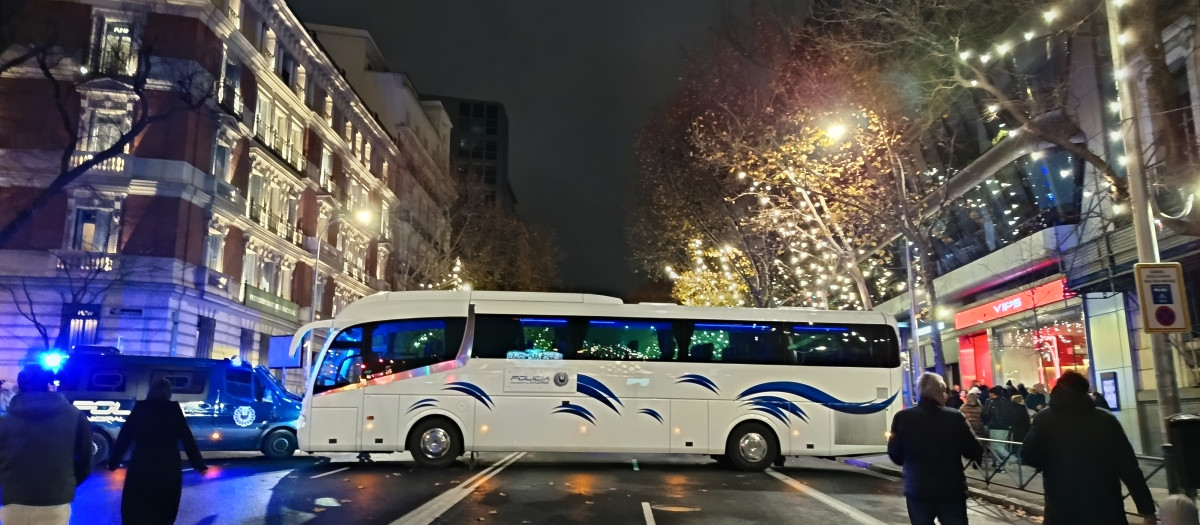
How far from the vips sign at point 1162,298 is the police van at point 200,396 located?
620 inches

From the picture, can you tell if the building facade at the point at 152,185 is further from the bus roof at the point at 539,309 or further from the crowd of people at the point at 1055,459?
the crowd of people at the point at 1055,459

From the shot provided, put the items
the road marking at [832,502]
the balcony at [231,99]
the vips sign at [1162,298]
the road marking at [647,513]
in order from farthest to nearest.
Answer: the balcony at [231,99] → the road marking at [832,502] → the road marking at [647,513] → the vips sign at [1162,298]

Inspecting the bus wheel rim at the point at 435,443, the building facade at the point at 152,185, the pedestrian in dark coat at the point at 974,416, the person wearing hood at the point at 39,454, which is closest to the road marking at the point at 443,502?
the bus wheel rim at the point at 435,443

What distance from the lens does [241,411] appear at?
17.5 m

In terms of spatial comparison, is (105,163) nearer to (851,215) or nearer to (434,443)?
(434,443)

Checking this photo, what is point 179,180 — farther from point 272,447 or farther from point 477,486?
point 477,486

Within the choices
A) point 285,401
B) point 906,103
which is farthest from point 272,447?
point 906,103

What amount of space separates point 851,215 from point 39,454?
75.4 feet

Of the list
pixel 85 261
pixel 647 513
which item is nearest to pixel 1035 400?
pixel 647 513

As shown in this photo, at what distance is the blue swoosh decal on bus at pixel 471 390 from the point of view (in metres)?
15.4

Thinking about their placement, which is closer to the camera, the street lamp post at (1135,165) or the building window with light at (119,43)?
the street lamp post at (1135,165)

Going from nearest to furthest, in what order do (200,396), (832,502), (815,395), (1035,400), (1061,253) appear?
1. (832,502)
2. (815,395)
3. (1035,400)
4. (200,396)
5. (1061,253)

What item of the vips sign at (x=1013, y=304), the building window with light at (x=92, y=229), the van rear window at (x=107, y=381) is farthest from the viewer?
the building window with light at (x=92, y=229)

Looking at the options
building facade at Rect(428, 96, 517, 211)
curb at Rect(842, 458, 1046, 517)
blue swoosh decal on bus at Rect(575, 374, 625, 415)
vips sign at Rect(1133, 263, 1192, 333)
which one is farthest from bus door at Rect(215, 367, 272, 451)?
building facade at Rect(428, 96, 517, 211)
